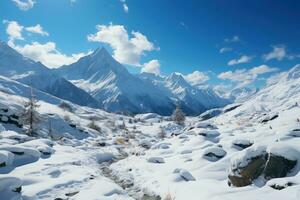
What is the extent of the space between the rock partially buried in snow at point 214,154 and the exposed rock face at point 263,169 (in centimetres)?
725

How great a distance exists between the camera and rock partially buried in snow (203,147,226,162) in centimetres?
2283

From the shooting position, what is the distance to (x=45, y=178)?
62.1 feet

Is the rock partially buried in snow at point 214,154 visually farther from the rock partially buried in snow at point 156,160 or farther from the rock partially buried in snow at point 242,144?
the rock partially buried in snow at point 156,160

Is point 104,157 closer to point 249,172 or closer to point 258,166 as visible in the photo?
point 249,172

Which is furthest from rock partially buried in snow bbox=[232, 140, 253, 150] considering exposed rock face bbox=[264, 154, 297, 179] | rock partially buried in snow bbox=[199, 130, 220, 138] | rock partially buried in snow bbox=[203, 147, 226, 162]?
exposed rock face bbox=[264, 154, 297, 179]

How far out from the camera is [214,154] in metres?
23.0

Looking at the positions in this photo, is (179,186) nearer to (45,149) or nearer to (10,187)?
(10,187)

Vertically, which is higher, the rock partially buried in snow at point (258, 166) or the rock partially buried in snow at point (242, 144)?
the rock partially buried in snow at point (242, 144)

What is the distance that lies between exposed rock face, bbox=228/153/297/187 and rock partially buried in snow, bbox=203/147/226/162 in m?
7.25

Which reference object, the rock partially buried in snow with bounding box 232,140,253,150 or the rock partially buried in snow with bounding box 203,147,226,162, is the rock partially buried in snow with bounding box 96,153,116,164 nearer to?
the rock partially buried in snow with bounding box 203,147,226,162

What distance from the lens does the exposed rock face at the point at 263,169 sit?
14461 mm

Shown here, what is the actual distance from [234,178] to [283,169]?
7.83 feet

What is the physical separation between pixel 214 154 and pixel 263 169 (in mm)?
8278

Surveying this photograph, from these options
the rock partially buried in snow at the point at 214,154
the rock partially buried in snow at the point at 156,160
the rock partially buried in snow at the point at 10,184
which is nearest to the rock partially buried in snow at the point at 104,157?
the rock partially buried in snow at the point at 156,160
